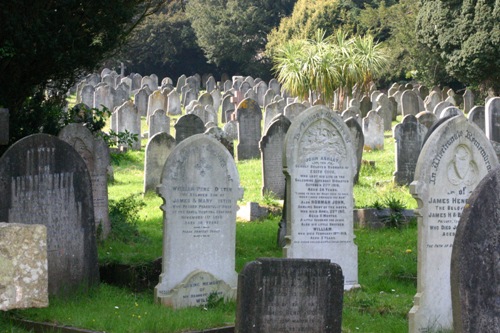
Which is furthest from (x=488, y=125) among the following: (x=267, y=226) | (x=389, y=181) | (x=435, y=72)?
(x=435, y=72)

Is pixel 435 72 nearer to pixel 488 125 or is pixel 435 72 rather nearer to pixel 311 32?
pixel 311 32

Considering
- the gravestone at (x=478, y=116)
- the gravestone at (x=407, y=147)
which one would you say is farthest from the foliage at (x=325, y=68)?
the gravestone at (x=407, y=147)

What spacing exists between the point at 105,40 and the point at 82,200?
350 cm

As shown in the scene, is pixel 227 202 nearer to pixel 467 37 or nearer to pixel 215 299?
pixel 215 299

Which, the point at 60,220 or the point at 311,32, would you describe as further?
the point at 311,32

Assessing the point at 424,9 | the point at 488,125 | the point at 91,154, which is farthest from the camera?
the point at 424,9

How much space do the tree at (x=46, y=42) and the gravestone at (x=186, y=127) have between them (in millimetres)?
7345

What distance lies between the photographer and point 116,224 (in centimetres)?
1347

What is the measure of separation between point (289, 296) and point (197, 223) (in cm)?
303

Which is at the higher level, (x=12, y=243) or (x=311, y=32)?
(x=311, y=32)

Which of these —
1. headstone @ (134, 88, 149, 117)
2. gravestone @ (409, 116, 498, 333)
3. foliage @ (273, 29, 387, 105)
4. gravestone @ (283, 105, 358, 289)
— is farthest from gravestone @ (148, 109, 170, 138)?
gravestone @ (409, 116, 498, 333)

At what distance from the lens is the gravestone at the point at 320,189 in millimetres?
10500

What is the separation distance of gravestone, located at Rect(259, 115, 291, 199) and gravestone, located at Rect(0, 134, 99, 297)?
7918 mm

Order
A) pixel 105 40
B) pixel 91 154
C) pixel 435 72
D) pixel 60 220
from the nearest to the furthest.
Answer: pixel 60 220, pixel 105 40, pixel 91 154, pixel 435 72
